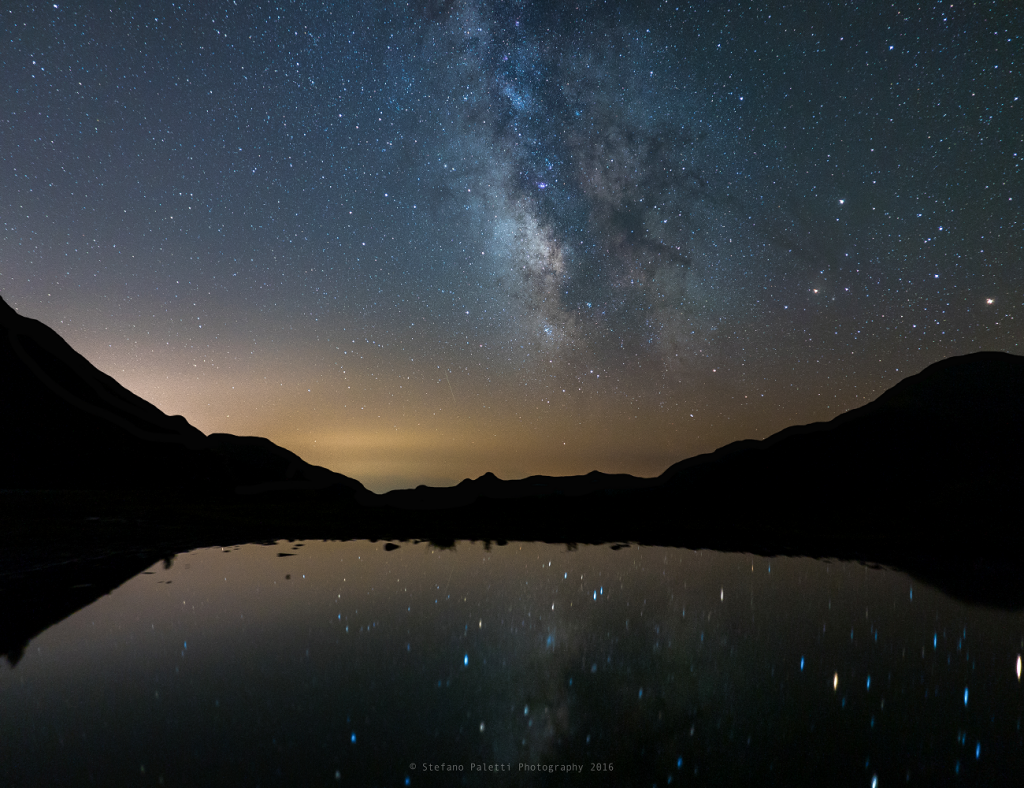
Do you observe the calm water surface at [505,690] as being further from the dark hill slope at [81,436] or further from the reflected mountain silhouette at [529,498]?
the dark hill slope at [81,436]

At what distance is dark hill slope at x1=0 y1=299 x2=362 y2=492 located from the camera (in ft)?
291

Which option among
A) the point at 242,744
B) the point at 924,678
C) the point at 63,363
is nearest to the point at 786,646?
the point at 924,678

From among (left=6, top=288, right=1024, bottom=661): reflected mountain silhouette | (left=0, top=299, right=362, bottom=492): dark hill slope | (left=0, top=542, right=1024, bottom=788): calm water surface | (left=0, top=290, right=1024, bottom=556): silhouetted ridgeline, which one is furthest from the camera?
(left=0, top=299, right=362, bottom=492): dark hill slope

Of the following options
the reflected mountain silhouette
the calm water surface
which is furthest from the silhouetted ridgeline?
the calm water surface

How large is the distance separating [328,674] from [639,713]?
19.4 feet

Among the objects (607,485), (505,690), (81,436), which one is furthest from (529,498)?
(81,436)

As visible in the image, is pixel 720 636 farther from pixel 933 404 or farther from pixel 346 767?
pixel 933 404

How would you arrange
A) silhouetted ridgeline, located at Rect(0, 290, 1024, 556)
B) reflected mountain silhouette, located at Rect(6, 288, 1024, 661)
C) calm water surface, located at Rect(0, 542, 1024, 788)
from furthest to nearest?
silhouetted ridgeline, located at Rect(0, 290, 1024, 556) → reflected mountain silhouette, located at Rect(6, 288, 1024, 661) → calm water surface, located at Rect(0, 542, 1024, 788)

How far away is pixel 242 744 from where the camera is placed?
21.7 feet

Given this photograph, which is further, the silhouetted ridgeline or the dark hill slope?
the dark hill slope

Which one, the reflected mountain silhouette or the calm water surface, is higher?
the reflected mountain silhouette

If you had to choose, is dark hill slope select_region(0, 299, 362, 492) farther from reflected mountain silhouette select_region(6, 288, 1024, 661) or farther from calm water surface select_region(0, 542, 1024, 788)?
calm water surface select_region(0, 542, 1024, 788)

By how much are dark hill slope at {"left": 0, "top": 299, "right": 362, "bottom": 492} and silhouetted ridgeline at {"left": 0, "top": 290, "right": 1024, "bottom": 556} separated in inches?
18.2

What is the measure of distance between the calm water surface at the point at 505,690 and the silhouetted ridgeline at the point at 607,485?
1955 centimetres
